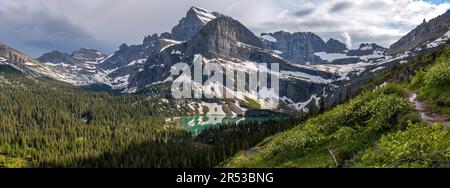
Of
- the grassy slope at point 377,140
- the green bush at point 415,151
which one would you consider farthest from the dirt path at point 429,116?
the green bush at point 415,151

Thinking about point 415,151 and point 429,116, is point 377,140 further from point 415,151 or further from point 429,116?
point 415,151

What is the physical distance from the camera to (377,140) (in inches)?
1535

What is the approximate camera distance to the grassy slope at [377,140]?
29163 mm

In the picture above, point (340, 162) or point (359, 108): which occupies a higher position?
point (359, 108)

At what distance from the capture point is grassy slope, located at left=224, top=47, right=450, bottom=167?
2916 cm

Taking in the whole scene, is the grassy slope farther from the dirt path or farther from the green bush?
the dirt path

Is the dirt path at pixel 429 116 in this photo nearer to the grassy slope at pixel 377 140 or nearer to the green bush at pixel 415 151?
the grassy slope at pixel 377 140

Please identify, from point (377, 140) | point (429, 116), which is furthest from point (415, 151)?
point (429, 116)

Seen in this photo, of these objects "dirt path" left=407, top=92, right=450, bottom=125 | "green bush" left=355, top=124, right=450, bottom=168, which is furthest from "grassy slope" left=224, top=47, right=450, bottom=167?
"dirt path" left=407, top=92, right=450, bottom=125
